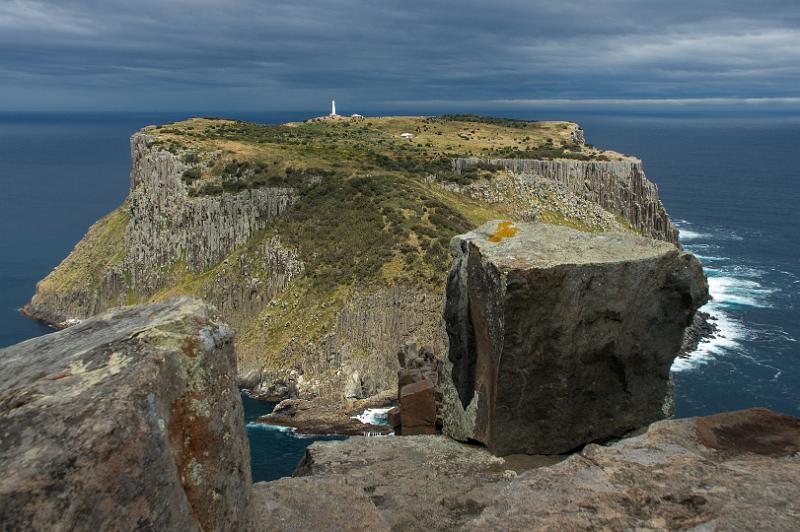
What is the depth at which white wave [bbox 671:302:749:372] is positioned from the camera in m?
77.9

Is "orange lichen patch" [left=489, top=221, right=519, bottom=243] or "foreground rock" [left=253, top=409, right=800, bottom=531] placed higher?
"orange lichen patch" [left=489, top=221, right=519, bottom=243]

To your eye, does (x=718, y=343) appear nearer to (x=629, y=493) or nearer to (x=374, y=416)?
(x=374, y=416)

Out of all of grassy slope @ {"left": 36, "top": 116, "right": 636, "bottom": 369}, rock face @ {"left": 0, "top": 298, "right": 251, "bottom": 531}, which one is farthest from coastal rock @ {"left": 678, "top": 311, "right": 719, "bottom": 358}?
rock face @ {"left": 0, "top": 298, "right": 251, "bottom": 531}

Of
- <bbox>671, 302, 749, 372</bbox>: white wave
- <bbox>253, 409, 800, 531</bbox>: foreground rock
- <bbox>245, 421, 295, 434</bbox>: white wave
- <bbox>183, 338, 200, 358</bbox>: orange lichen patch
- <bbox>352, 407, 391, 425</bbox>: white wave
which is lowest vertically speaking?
<bbox>245, 421, 295, 434</bbox>: white wave

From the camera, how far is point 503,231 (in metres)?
17.8

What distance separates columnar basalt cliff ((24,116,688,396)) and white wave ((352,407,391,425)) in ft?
15.3

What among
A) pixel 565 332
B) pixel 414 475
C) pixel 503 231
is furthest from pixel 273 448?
pixel 565 332

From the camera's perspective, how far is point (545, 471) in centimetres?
821

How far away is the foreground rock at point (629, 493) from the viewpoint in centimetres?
693

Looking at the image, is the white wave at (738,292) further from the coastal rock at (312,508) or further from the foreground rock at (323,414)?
the coastal rock at (312,508)

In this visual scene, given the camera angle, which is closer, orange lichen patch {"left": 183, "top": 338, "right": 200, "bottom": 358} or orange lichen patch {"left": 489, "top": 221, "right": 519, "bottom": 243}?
orange lichen patch {"left": 183, "top": 338, "right": 200, "bottom": 358}

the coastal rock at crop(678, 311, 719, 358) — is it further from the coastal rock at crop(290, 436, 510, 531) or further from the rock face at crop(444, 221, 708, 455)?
the coastal rock at crop(290, 436, 510, 531)

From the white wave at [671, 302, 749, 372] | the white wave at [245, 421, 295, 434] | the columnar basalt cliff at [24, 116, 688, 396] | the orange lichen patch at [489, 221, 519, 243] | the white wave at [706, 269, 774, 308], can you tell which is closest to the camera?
the orange lichen patch at [489, 221, 519, 243]

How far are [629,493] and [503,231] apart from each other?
10847 mm
